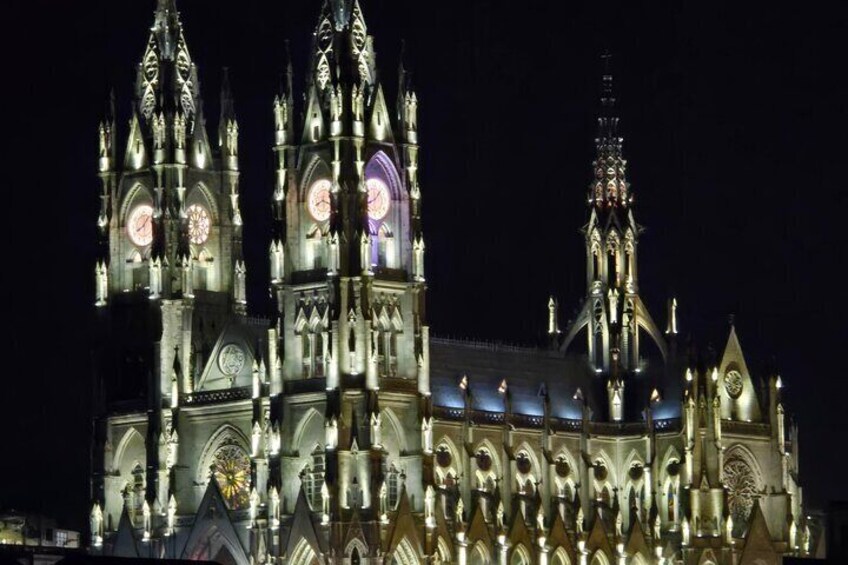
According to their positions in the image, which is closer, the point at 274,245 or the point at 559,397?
the point at 274,245

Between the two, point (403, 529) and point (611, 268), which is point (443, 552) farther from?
point (611, 268)

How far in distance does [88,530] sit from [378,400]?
22.4 metres

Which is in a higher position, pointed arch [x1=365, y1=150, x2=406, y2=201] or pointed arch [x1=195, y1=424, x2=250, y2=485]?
pointed arch [x1=365, y1=150, x2=406, y2=201]

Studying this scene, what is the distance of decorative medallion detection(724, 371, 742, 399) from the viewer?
169875 millimetres

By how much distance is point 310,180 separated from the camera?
15538cm

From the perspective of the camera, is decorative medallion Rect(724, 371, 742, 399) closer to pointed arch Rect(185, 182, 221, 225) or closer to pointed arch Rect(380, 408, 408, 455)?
pointed arch Rect(380, 408, 408, 455)

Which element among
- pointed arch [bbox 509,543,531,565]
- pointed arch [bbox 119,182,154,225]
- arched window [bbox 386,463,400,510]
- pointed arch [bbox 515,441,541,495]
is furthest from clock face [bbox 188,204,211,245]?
pointed arch [bbox 509,543,531,565]

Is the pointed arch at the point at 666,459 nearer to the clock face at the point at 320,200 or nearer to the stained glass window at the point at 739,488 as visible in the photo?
the stained glass window at the point at 739,488

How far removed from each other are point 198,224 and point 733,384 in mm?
32233

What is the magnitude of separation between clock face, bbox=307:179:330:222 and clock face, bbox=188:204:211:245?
1044cm

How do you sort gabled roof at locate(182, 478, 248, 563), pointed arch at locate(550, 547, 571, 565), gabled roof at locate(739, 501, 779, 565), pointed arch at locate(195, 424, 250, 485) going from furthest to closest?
gabled roof at locate(739, 501, 779, 565) < pointed arch at locate(550, 547, 571, 565) < pointed arch at locate(195, 424, 250, 485) < gabled roof at locate(182, 478, 248, 563)

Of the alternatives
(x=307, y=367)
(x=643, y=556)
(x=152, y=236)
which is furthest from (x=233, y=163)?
(x=643, y=556)

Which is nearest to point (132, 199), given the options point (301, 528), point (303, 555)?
point (301, 528)

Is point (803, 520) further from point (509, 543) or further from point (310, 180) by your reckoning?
point (310, 180)
